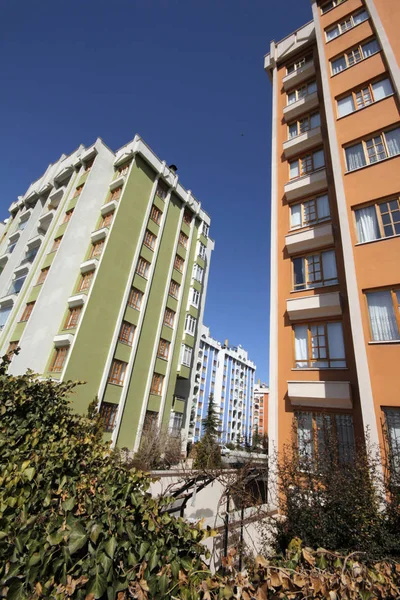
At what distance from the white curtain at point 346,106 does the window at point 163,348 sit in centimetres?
1920

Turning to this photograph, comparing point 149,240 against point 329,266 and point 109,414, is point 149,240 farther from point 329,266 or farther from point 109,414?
point 329,266

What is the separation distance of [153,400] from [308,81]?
2321 centimetres

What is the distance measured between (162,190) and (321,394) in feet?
80.7

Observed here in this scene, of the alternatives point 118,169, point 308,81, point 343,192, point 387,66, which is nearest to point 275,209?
point 343,192

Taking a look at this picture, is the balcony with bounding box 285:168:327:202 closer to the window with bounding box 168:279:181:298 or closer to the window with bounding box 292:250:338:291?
the window with bounding box 292:250:338:291

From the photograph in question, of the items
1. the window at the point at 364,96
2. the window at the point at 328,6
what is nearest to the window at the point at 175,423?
the window at the point at 364,96

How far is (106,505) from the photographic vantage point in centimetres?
257

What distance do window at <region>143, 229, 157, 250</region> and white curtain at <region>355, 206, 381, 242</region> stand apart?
18.1 metres

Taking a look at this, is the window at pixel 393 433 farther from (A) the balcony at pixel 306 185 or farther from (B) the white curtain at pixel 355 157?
(A) the balcony at pixel 306 185

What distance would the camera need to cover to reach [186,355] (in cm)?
2612

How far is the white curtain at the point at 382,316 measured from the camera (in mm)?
8766

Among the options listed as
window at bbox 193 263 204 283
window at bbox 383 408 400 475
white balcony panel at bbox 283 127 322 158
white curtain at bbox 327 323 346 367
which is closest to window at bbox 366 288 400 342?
white curtain at bbox 327 323 346 367

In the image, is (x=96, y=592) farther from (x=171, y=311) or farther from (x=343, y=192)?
(x=171, y=311)

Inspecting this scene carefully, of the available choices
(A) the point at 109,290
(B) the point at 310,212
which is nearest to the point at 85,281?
(A) the point at 109,290
